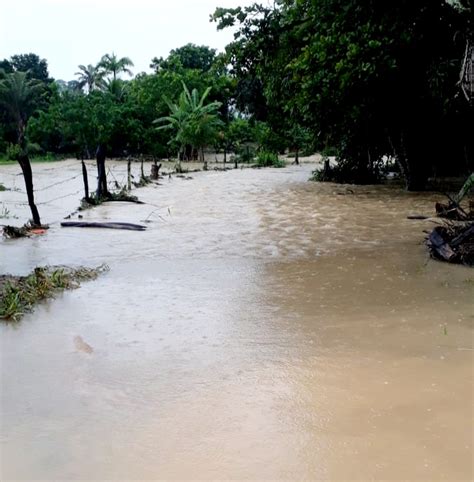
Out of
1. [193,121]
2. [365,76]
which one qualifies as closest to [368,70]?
[365,76]

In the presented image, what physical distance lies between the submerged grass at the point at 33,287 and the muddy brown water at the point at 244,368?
176 millimetres

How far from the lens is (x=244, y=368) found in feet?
14.9

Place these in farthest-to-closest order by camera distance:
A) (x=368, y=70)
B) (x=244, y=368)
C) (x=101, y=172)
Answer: (x=101, y=172)
(x=368, y=70)
(x=244, y=368)

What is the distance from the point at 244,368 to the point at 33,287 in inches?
127

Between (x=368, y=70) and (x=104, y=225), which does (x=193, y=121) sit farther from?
(x=104, y=225)

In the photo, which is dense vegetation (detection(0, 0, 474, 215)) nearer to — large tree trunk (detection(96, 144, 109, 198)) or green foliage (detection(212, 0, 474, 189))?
green foliage (detection(212, 0, 474, 189))

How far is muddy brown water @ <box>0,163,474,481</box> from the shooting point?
129 inches

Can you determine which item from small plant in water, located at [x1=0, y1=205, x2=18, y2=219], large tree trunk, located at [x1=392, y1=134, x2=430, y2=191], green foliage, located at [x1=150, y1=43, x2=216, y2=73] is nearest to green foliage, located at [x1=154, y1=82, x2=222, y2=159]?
green foliage, located at [x1=150, y1=43, x2=216, y2=73]

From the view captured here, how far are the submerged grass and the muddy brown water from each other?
0.18 meters

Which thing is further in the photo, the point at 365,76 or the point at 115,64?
the point at 115,64

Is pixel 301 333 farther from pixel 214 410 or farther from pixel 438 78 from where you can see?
pixel 438 78

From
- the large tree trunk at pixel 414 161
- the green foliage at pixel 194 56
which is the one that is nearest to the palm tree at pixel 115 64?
the green foliage at pixel 194 56

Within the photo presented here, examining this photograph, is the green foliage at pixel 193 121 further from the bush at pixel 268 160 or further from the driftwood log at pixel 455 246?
the driftwood log at pixel 455 246

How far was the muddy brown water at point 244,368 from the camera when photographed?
328 cm
